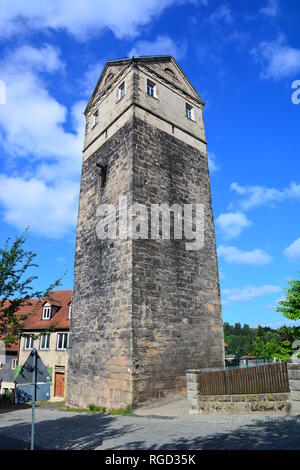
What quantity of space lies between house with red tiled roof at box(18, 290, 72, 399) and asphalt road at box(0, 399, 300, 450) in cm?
1126

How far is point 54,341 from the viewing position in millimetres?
22188

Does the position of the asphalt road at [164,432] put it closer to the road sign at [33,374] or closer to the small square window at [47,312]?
the road sign at [33,374]

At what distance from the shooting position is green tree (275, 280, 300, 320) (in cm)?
1006

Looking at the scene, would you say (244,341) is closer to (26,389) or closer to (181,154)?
(181,154)

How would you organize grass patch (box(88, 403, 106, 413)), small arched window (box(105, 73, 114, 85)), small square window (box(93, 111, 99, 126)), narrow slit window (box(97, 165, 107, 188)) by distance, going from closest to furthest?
grass patch (box(88, 403, 106, 413)), narrow slit window (box(97, 165, 107, 188)), small arched window (box(105, 73, 114, 85)), small square window (box(93, 111, 99, 126))

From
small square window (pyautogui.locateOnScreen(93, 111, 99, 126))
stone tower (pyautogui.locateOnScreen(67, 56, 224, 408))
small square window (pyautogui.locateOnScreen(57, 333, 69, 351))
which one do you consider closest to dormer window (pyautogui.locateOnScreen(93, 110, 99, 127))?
small square window (pyautogui.locateOnScreen(93, 111, 99, 126))

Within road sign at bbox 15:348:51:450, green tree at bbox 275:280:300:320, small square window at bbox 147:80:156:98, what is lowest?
road sign at bbox 15:348:51:450

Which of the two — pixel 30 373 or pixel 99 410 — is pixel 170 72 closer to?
pixel 30 373

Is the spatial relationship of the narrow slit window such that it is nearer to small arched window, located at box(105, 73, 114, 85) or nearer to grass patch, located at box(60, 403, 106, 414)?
small arched window, located at box(105, 73, 114, 85)

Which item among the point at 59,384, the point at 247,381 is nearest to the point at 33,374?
the point at 247,381

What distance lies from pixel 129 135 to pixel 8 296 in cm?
749

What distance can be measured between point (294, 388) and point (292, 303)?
10.1 ft

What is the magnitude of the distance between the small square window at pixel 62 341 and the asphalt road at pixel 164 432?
12.1 m
